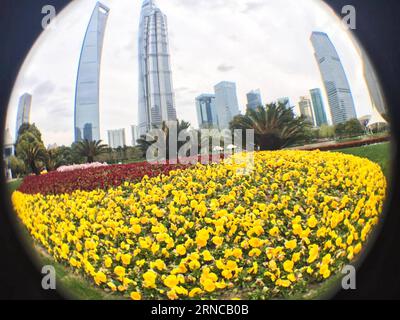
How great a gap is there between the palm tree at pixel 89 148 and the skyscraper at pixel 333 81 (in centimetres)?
164

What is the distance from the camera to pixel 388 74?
266 cm

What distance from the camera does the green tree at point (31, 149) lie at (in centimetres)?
252

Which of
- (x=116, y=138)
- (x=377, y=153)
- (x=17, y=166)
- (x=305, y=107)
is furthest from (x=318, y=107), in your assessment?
(x=17, y=166)

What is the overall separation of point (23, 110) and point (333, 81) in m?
2.33

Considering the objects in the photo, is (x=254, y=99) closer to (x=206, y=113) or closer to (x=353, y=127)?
(x=206, y=113)

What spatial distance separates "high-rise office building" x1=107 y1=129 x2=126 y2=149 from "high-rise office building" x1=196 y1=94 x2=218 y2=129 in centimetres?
56

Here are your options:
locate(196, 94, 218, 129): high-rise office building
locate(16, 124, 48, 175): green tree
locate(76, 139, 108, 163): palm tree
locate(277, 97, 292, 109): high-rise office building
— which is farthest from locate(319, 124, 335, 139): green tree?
locate(16, 124, 48, 175): green tree

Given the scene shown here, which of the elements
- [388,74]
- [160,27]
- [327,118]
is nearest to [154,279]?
[327,118]

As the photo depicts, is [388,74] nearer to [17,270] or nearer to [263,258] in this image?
[263,258]

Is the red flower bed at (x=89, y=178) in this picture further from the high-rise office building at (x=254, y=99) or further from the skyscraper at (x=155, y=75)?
the high-rise office building at (x=254, y=99)

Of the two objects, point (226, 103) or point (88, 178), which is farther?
point (88, 178)

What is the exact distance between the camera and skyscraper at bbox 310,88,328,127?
90.7 inches

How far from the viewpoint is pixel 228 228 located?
245 cm

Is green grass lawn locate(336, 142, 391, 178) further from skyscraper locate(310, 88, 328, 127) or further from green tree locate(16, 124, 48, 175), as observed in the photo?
green tree locate(16, 124, 48, 175)
